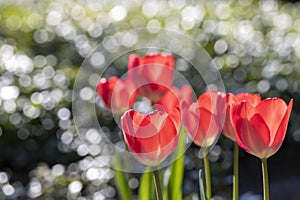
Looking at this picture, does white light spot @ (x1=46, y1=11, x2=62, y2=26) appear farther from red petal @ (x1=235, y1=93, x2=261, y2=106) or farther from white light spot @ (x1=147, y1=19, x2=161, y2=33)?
red petal @ (x1=235, y1=93, x2=261, y2=106)

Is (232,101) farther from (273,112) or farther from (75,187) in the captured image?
(75,187)

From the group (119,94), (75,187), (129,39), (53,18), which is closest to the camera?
(119,94)

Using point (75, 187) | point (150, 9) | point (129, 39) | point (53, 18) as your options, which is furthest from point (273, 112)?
point (150, 9)

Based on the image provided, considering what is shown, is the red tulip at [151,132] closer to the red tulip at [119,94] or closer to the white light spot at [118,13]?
the red tulip at [119,94]

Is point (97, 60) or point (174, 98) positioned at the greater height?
point (97, 60)

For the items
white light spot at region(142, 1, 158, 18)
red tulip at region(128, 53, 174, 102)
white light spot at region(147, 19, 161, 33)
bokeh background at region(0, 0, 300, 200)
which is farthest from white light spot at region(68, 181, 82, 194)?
white light spot at region(142, 1, 158, 18)

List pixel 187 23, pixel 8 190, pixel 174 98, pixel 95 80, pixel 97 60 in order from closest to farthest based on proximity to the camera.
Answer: pixel 174 98 < pixel 8 190 < pixel 95 80 < pixel 97 60 < pixel 187 23
